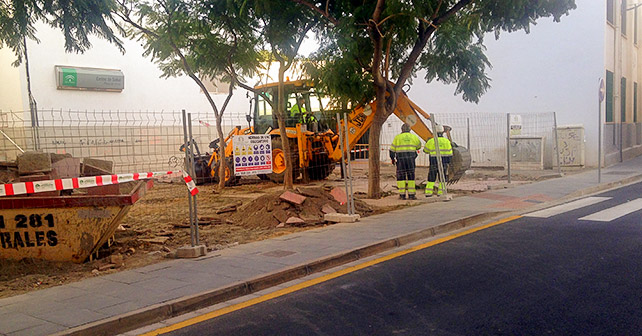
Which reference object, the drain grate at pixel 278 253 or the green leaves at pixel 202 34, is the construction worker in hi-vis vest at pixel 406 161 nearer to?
the green leaves at pixel 202 34

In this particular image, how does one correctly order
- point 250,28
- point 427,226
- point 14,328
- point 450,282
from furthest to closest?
point 250,28 → point 427,226 → point 450,282 → point 14,328

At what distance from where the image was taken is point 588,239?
329 inches

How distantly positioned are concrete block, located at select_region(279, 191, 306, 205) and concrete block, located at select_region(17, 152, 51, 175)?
451 cm

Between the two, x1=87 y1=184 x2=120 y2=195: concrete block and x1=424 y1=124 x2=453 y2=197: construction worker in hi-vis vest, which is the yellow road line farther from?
x1=424 y1=124 x2=453 y2=197: construction worker in hi-vis vest

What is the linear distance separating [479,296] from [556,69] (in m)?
18.7

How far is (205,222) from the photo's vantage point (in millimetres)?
10836

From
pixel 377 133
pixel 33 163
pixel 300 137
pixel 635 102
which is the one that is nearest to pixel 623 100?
pixel 635 102

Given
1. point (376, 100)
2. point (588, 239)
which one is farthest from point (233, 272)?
point (376, 100)

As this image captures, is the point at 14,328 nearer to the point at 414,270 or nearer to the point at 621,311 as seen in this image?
the point at 414,270

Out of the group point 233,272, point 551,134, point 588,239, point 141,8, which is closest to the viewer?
point 233,272

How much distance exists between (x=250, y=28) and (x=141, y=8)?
130 inches

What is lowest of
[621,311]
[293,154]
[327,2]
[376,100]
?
[621,311]

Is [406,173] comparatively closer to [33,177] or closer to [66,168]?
[66,168]

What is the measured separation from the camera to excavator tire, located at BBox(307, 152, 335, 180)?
59.3 ft
